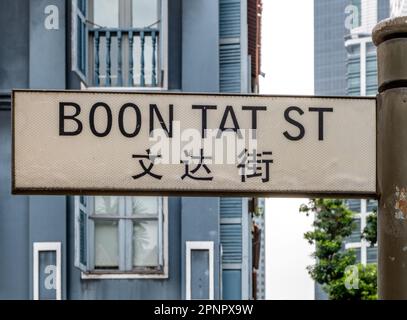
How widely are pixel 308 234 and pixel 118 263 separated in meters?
17.8

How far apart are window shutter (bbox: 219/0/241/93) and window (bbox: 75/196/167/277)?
65.8 inches

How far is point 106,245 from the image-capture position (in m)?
14.0

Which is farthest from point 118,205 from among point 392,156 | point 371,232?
point 371,232

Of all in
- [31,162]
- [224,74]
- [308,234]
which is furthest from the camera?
[308,234]

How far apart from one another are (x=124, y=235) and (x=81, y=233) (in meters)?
0.61

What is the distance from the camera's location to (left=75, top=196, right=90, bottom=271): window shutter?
43.8 feet

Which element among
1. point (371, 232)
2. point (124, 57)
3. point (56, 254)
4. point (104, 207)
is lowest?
point (371, 232)

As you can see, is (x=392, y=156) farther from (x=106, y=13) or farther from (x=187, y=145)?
(x=106, y=13)

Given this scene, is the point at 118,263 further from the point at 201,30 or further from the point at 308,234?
the point at 308,234

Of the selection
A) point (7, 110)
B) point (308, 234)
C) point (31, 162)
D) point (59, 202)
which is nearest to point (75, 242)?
point (59, 202)

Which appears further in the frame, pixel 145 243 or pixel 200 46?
pixel 145 243

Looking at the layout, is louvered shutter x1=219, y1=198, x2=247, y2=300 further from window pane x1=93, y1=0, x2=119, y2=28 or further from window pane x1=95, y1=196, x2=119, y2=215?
window pane x1=93, y1=0, x2=119, y2=28

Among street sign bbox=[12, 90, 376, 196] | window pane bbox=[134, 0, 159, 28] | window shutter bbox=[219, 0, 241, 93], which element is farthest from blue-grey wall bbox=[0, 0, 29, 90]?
street sign bbox=[12, 90, 376, 196]

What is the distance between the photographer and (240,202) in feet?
46.9
